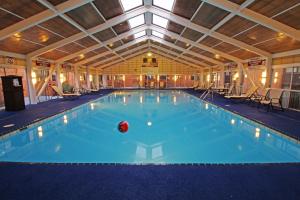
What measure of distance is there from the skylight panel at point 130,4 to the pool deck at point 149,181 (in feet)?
20.2

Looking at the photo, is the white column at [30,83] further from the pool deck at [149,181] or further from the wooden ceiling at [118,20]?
the pool deck at [149,181]

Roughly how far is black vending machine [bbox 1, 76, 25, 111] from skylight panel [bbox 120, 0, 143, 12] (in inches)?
209

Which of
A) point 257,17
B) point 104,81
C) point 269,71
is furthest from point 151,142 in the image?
point 104,81

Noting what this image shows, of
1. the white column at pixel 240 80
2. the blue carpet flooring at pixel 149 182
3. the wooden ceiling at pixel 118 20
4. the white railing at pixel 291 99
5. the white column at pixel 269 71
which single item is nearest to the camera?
the blue carpet flooring at pixel 149 182

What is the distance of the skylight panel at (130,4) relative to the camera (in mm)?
6664

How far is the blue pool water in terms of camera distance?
363 centimetres

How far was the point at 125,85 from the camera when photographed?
21188 millimetres

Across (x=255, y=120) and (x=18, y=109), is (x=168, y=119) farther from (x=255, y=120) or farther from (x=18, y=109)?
(x=18, y=109)

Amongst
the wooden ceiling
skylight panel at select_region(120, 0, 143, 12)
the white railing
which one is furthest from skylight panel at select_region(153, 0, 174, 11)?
the white railing

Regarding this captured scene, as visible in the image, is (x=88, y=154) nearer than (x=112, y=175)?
No

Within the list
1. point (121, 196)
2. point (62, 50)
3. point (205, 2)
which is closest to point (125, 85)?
point (62, 50)

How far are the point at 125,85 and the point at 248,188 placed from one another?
776 inches

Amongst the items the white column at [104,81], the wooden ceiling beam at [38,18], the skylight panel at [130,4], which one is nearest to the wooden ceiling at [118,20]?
the wooden ceiling beam at [38,18]

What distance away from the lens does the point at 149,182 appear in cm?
230
